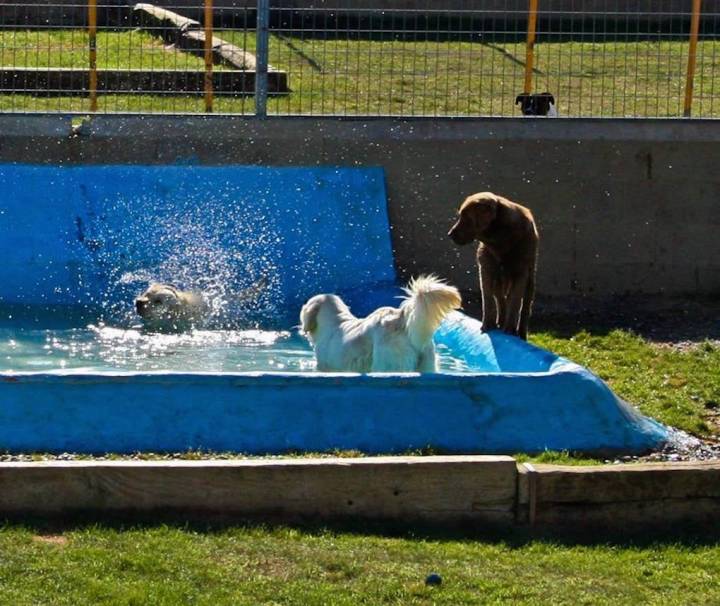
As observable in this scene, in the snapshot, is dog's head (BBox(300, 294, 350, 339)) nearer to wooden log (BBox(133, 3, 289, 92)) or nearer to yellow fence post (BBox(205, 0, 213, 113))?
yellow fence post (BBox(205, 0, 213, 113))

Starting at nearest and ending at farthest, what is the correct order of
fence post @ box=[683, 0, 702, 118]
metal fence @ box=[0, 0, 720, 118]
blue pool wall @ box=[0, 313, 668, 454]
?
blue pool wall @ box=[0, 313, 668, 454] < fence post @ box=[683, 0, 702, 118] < metal fence @ box=[0, 0, 720, 118]

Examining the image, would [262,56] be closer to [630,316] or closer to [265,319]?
[265,319]

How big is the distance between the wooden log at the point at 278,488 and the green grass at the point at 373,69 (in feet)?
23.5

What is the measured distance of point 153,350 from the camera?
11461 mm

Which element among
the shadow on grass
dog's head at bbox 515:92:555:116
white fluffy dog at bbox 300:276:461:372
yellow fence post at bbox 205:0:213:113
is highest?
yellow fence post at bbox 205:0:213:113

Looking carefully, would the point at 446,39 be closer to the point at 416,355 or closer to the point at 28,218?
the point at 28,218

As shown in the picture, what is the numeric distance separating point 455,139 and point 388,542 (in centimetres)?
744

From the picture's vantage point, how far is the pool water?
10.8 m

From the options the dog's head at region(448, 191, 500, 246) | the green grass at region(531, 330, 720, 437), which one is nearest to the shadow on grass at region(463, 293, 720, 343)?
the green grass at region(531, 330, 720, 437)

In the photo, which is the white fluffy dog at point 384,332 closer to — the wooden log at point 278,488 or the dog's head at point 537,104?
the wooden log at point 278,488

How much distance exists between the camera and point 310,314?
33.0 feet

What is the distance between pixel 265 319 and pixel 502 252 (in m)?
2.84

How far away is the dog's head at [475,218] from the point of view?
1037 cm

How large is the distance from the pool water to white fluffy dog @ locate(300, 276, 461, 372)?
28.6 inches
